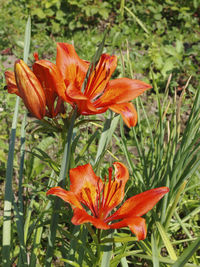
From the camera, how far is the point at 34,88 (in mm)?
769

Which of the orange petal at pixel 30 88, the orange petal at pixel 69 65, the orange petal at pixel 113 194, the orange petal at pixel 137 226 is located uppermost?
the orange petal at pixel 69 65

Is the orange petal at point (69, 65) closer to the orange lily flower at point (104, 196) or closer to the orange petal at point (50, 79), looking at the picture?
the orange petal at point (50, 79)

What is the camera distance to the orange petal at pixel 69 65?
88cm

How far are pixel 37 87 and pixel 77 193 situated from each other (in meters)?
0.31

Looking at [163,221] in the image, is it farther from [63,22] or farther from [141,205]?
[63,22]

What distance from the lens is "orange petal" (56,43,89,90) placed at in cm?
88

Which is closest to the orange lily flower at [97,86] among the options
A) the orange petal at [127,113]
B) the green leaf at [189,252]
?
the orange petal at [127,113]

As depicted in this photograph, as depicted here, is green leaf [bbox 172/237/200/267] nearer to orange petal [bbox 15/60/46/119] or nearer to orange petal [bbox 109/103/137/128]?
orange petal [bbox 109/103/137/128]

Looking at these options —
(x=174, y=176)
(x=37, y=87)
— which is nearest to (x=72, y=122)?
(x=37, y=87)

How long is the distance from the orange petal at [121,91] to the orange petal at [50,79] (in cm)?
10

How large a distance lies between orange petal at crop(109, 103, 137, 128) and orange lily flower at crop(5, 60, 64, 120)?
0.17m

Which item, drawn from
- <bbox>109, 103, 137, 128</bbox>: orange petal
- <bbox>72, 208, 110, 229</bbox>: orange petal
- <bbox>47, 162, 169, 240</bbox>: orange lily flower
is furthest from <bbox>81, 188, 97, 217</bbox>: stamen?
<bbox>109, 103, 137, 128</bbox>: orange petal

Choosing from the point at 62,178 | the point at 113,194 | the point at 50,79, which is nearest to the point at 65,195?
the point at 62,178

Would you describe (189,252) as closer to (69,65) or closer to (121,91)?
(121,91)
